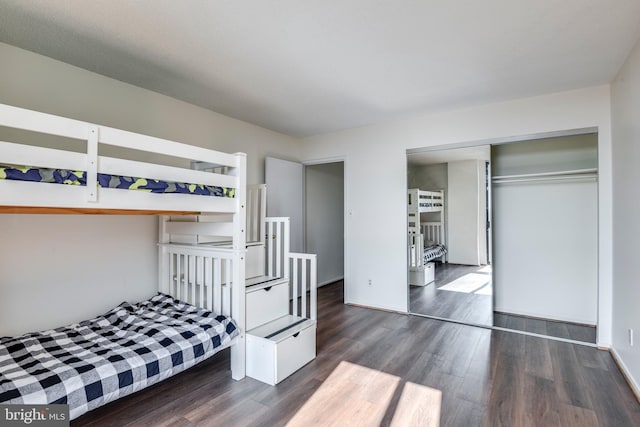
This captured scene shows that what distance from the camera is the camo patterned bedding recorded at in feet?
4.47

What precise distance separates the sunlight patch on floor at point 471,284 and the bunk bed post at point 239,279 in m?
2.55

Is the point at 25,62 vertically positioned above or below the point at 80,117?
above

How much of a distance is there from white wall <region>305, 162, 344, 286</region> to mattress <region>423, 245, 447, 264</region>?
179cm

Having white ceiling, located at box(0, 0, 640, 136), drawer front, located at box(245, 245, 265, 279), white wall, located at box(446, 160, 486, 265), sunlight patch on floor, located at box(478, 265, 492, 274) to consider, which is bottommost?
sunlight patch on floor, located at box(478, 265, 492, 274)

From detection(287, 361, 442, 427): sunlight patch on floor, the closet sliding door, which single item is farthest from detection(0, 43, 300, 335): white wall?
the closet sliding door

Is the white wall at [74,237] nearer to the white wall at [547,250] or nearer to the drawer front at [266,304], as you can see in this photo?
the drawer front at [266,304]

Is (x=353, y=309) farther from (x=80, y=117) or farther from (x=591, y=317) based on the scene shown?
(x=80, y=117)

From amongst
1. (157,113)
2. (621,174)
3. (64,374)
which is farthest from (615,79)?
(64,374)

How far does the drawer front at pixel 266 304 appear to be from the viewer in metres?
2.41

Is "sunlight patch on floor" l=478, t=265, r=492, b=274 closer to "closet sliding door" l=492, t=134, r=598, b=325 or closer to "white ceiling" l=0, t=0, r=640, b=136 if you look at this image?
"closet sliding door" l=492, t=134, r=598, b=325

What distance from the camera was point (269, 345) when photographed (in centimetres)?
218

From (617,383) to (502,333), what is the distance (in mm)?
973

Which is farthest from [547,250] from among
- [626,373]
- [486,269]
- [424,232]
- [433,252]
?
[626,373]

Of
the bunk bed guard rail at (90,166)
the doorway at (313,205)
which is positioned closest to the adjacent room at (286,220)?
the bunk bed guard rail at (90,166)
